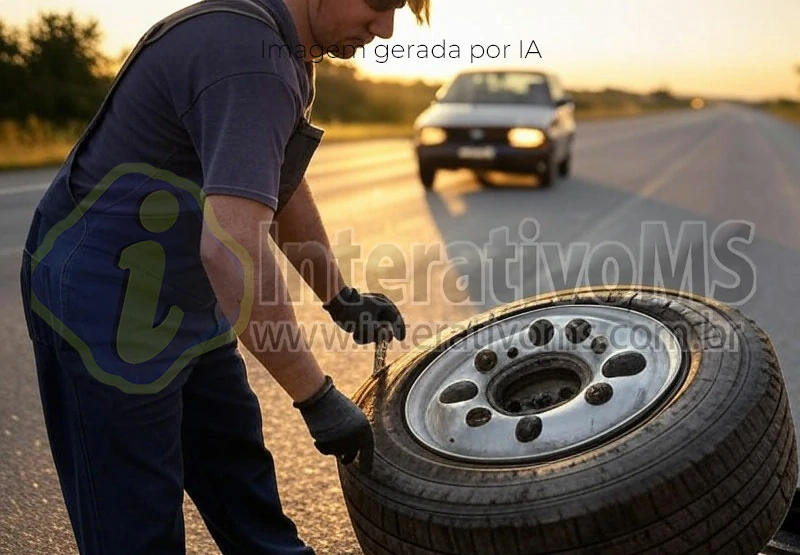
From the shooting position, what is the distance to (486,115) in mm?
12773

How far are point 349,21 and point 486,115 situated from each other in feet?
36.6

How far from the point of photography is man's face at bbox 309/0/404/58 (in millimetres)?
1816

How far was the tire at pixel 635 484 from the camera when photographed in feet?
6.01

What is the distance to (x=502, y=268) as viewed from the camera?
712 cm

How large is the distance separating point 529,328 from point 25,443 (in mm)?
2280

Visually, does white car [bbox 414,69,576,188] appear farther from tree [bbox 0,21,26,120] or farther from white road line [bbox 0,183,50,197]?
tree [bbox 0,21,26,120]

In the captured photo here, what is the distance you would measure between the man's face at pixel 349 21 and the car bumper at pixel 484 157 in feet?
35.2

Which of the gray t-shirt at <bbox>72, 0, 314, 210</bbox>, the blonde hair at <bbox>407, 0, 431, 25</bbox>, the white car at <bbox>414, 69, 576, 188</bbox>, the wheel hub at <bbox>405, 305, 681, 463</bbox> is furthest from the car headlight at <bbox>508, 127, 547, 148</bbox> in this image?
the gray t-shirt at <bbox>72, 0, 314, 210</bbox>

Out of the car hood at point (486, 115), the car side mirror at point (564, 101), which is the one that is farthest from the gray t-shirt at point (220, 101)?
the car side mirror at point (564, 101)

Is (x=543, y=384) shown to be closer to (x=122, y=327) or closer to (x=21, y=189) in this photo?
(x=122, y=327)

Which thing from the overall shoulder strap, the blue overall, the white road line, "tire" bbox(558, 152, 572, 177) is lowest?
the blue overall

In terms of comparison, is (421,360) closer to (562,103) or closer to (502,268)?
(502,268)

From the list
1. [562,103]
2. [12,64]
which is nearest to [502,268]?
[562,103]

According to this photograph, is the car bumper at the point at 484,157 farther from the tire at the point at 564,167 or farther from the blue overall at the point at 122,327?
the blue overall at the point at 122,327
